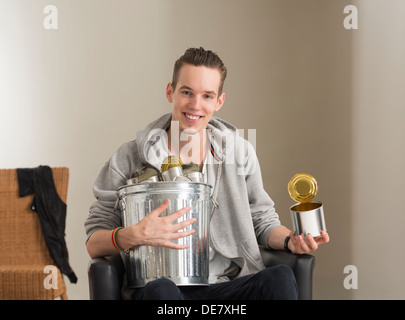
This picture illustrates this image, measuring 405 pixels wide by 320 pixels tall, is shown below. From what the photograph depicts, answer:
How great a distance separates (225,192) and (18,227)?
134 cm

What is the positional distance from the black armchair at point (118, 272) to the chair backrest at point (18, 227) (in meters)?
1.17

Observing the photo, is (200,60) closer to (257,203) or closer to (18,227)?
(257,203)

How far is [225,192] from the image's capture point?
1.68m

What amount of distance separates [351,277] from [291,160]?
0.74 meters

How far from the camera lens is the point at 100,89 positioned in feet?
10.3

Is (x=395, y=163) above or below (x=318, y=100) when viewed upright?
below

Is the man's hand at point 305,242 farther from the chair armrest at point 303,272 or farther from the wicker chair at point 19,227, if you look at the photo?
the wicker chair at point 19,227

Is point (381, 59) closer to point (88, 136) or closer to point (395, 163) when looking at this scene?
point (395, 163)

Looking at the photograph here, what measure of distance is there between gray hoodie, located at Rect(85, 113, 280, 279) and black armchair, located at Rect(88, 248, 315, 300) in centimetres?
8

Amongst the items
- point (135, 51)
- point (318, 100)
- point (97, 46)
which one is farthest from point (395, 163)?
point (97, 46)
